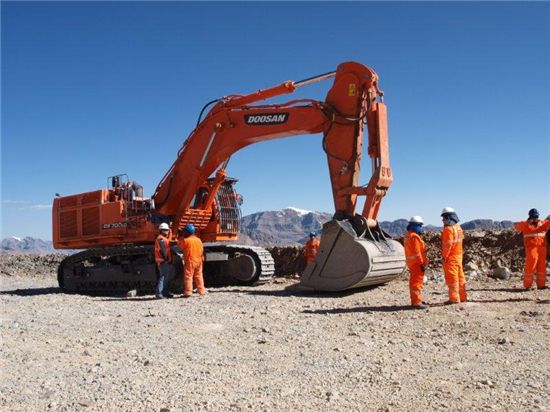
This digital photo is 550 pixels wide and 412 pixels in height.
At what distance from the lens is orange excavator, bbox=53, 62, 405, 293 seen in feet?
32.9

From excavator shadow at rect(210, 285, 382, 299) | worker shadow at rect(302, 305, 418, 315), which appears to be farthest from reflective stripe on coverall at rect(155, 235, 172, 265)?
worker shadow at rect(302, 305, 418, 315)

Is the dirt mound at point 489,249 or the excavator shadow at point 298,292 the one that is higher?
the dirt mound at point 489,249

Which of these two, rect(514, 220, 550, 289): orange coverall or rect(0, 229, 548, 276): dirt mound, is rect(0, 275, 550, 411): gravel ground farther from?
rect(0, 229, 548, 276): dirt mound

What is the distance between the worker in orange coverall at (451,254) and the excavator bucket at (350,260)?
1354mm

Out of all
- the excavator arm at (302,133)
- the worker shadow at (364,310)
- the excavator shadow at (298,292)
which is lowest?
the worker shadow at (364,310)

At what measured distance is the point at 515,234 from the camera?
640 inches

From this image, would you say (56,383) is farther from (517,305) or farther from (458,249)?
(517,305)

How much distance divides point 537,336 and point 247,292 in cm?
579

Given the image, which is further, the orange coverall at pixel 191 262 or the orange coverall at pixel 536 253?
the orange coverall at pixel 191 262

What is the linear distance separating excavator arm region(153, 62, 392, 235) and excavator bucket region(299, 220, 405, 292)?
436 mm

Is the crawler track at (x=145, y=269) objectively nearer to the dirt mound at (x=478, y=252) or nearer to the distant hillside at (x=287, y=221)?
the dirt mound at (x=478, y=252)

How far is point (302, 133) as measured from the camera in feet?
37.1

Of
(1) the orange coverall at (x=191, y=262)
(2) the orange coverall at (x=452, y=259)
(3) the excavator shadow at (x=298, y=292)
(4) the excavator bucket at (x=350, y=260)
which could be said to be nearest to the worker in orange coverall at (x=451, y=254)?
(2) the orange coverall at (x=452, y=259)

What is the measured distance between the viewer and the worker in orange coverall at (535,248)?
34.1 ft
